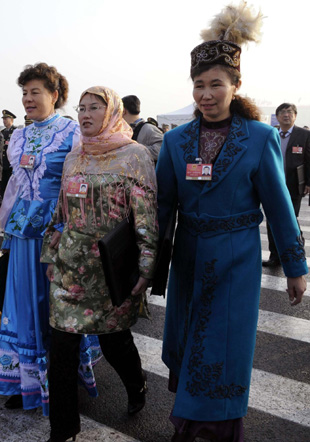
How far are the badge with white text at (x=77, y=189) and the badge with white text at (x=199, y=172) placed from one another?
518 millimetres

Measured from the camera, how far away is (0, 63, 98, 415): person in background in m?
2.63

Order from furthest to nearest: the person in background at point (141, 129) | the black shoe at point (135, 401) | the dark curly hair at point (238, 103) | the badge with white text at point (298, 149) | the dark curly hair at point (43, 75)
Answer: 1. the badge with white text at point (298, 149)
2. the person in background at point (141, 129)
3. the dark curly hair at point (43, 75)
4. the black shoe at point (135, 401)
5. the dark curly hair at point (238, 103)

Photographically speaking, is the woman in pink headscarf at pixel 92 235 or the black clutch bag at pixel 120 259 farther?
the woman in pink headscarf at pixel 92 235

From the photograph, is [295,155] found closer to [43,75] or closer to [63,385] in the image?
[43,75]

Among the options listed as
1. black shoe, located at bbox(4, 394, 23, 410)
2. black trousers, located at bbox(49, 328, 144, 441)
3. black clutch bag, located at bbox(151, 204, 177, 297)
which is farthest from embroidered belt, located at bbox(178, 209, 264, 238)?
black shoe, located at bbox(4, 394, 23, 410)

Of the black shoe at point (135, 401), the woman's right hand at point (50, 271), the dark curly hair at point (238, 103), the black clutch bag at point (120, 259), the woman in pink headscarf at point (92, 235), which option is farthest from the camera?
the black shoe at point (135, 401)

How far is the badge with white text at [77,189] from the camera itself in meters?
2.26

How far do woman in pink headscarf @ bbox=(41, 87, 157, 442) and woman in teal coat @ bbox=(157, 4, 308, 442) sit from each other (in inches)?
9.2

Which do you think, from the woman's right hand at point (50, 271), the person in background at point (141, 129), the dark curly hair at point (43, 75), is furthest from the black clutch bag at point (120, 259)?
the person in background at point (141, 129)

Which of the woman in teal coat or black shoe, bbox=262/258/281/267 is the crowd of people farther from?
black shoe, bbox=262/258/281/267

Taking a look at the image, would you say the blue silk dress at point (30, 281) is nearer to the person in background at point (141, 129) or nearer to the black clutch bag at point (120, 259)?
the black clutch bag at point (120, 259)

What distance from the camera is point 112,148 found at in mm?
2309

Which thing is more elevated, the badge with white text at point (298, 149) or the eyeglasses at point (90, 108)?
the eyeglasses at point (90, 108)

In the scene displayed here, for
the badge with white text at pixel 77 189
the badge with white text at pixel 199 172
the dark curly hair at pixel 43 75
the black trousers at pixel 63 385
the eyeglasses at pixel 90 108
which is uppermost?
the dark curly hair at pixel 43 75
